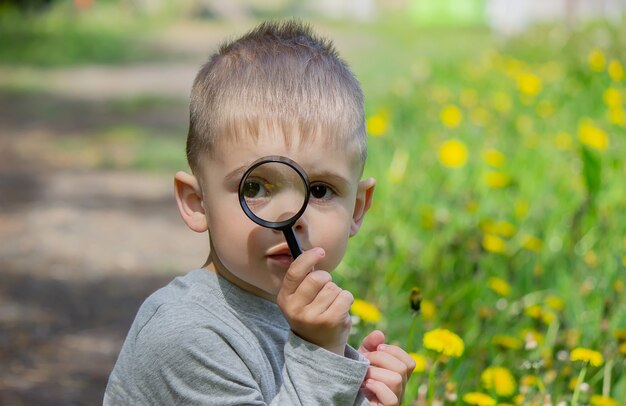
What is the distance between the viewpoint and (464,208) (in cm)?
413

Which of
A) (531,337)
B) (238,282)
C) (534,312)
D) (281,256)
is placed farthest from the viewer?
(534,312)

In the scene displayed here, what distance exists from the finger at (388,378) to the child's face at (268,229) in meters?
0.19

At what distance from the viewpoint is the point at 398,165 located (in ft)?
16.0

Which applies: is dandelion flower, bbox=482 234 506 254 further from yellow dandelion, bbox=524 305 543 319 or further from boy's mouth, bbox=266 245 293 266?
boy's mouth, bbox=266 245 293 266

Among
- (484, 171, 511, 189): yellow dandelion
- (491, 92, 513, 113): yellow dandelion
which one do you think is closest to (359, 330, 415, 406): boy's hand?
(484, 171, 511, 189): yellow dandelion

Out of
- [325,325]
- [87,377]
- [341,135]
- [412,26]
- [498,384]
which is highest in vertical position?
[412,26]

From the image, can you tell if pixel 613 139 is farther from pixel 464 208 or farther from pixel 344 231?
pixel 344 231

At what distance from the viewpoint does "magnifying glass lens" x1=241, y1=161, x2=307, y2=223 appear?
176cm

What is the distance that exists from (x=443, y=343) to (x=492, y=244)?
1.26m

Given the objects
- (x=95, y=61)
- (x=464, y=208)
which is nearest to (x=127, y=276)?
(x=464, y=208)

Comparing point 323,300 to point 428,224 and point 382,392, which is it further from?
point 428,224

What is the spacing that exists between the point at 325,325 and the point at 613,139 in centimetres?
383

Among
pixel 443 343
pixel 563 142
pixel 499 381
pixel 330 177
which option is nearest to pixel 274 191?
pixel 330 177

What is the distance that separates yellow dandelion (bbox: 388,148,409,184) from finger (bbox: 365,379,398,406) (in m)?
2.77
